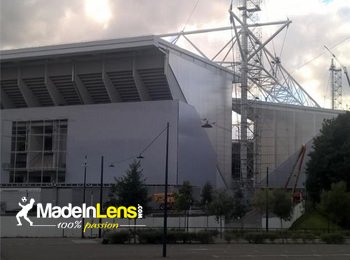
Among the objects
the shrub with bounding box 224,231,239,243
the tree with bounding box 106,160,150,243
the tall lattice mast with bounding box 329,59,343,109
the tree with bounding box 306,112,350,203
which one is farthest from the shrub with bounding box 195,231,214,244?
the tall lattice mast with bounding box 329,59,343,109

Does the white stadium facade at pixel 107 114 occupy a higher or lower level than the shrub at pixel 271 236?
higher

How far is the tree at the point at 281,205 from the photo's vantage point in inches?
2239

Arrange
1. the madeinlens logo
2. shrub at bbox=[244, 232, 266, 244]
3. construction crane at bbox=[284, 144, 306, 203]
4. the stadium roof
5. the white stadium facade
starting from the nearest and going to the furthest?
1. shrub at bbox=[244, 232, 266, 244]
2. the madeinlens logo
3. the white stadium facade
4. the stadium roof
5. construction crane at bbox=[284, 144, 306, 203]

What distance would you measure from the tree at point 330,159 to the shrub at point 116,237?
3262cm

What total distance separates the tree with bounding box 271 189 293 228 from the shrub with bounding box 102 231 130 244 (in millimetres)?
20437

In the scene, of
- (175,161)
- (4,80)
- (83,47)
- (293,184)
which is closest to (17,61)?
(4,80)

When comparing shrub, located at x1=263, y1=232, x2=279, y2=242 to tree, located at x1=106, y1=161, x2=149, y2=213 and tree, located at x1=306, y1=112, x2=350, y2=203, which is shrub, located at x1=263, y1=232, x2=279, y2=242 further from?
tree, located at x1=306, y1=112, x2=350, y2=203

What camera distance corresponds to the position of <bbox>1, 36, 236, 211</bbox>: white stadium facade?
77.0m

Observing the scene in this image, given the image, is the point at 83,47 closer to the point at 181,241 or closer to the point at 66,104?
the point at 66,104

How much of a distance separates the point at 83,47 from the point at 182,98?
15.7 meters

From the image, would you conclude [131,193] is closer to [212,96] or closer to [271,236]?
[271,236]

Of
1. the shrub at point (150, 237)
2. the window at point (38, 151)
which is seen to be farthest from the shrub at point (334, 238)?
the window at point (38, 151)

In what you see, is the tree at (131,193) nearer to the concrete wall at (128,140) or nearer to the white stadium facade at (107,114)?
the white stadium facade at (107,114)

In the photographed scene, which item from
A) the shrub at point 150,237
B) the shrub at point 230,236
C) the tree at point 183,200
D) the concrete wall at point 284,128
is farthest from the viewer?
the concrete wall at point 284,128
